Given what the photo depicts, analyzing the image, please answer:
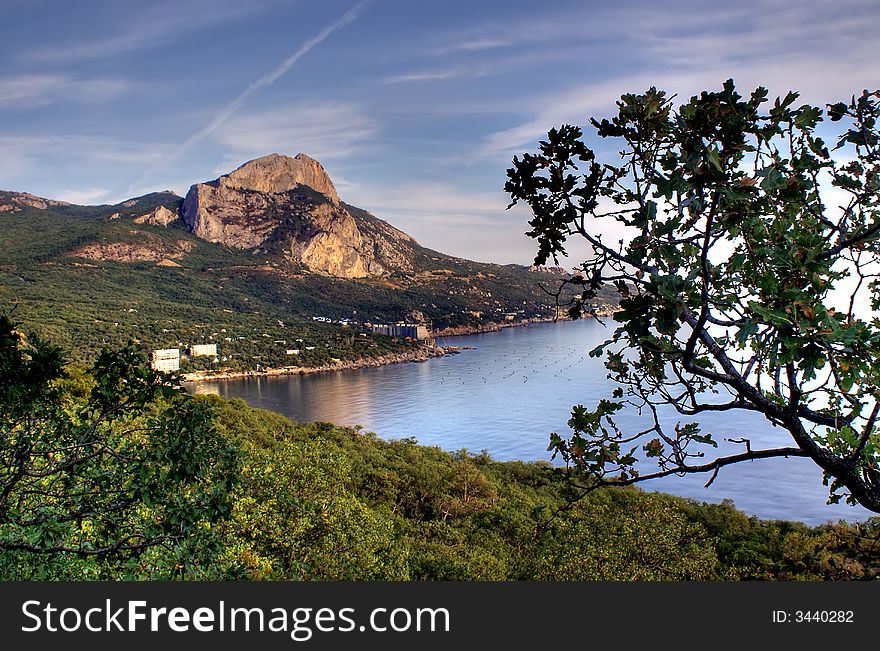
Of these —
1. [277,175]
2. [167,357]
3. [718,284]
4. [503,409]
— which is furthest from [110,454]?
[277,175]

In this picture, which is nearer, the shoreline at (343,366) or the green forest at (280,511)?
the green forest at (280,511)

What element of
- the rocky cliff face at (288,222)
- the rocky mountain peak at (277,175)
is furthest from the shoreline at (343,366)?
the rocky mountain peak at (277,175)

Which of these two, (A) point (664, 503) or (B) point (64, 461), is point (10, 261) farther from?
(B) point (64, 461)

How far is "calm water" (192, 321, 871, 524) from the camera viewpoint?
3331 cm

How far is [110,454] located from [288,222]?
169m

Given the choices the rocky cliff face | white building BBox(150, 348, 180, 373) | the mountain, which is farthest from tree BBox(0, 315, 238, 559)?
the rocky cliff face

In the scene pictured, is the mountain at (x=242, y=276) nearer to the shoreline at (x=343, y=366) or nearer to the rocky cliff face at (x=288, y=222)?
the rocky cliff face at (x=288, y=222)

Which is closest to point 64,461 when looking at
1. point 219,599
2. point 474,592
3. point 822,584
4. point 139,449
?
point 139,449

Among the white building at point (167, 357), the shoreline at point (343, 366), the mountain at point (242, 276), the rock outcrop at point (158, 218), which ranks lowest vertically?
the shoreline at point (343, 366)

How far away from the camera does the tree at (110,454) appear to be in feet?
12.7

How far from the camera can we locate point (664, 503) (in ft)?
73.0

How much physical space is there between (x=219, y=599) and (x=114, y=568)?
93.8 inches

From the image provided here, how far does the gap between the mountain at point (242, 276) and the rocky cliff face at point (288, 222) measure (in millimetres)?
392

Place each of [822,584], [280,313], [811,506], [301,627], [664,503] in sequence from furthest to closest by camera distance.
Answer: [280,313], [811,506], [664,503], [301,627], [822,584]
